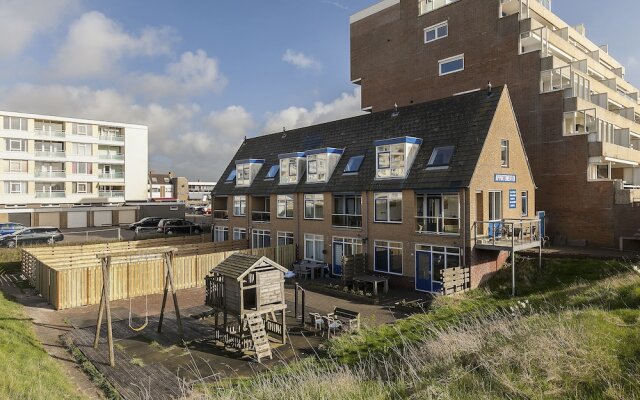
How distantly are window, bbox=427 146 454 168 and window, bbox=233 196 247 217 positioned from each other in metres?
16.8

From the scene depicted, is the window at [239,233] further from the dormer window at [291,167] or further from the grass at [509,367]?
the grass at [509,367]

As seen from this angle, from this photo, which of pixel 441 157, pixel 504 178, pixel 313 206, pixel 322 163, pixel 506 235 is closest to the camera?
pixel 506 235

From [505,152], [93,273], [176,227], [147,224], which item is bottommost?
[93,273]

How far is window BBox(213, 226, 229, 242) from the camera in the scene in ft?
116

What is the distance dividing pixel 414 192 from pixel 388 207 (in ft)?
6.46

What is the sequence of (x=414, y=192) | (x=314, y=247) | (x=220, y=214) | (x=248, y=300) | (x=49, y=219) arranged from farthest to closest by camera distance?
(x=49, y=219), (x=220, y=214), (x=314, y=247), (x=414, y=192), (x=248, y=300)

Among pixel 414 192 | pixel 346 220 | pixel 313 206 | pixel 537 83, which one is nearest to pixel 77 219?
pixel 313 206

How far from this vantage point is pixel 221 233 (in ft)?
117

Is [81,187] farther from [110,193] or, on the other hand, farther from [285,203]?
[285,203]

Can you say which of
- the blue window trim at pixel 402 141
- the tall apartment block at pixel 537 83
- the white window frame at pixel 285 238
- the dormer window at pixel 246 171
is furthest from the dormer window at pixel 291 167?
the tall apartment block at pixel 537 83

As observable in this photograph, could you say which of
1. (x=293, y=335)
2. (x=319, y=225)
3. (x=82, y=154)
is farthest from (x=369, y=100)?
(x=82, y=154)

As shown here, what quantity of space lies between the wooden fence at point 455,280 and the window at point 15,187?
177 ft

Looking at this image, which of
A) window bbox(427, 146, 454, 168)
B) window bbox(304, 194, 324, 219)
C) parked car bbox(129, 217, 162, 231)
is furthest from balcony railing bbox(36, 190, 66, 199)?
window bbox(427, 146, 454, 168)

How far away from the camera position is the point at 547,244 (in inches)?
1039
